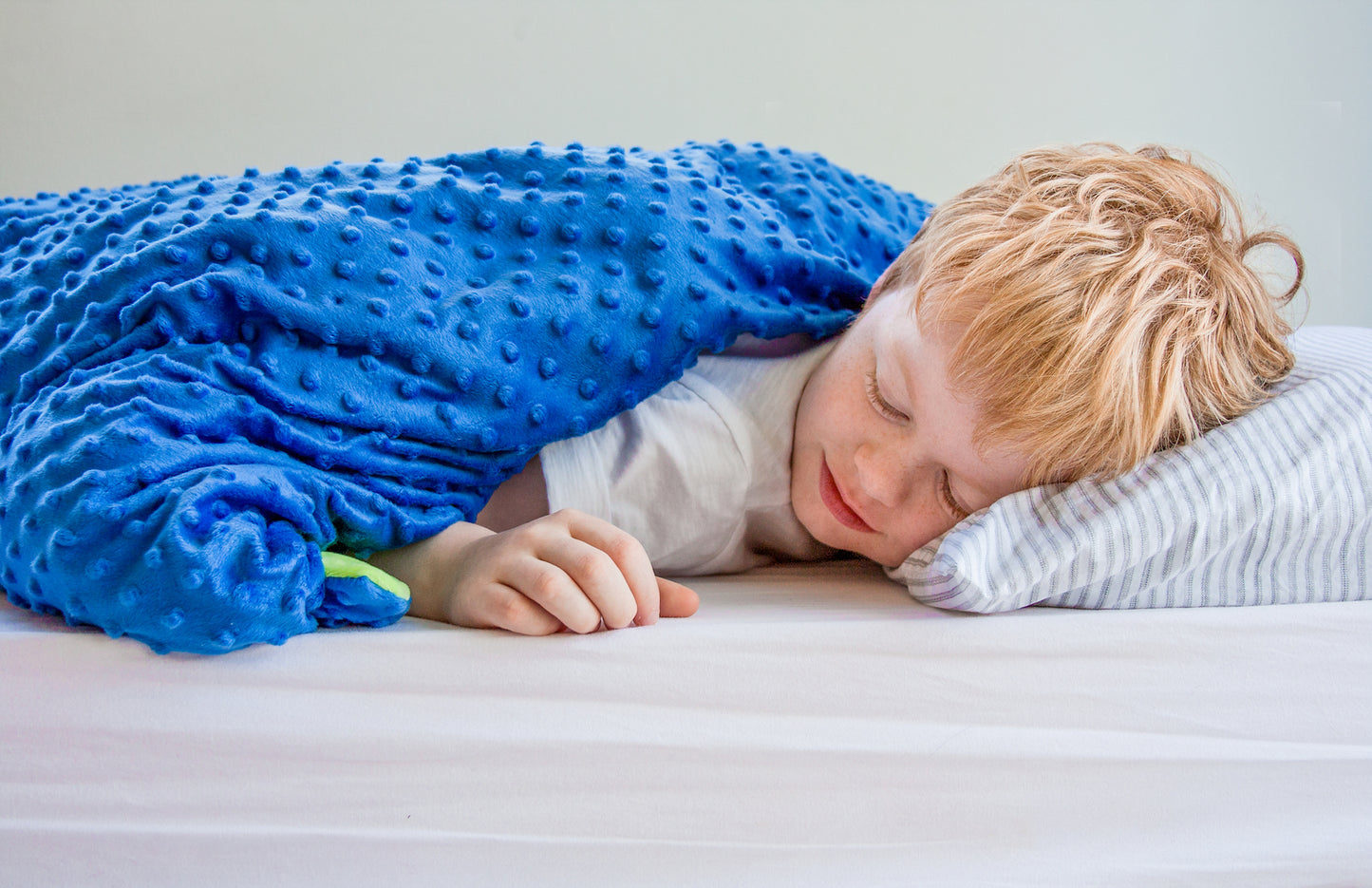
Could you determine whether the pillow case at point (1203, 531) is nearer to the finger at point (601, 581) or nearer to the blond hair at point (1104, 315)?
the blond hair at point (1104, 315)

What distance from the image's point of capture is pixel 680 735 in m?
0.51

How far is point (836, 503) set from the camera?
74 cm

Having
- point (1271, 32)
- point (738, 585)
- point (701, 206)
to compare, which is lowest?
point (738, 585)

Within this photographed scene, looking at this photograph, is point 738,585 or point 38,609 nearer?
point 38,609

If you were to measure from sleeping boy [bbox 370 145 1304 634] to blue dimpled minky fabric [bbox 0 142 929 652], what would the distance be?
0.05 meters

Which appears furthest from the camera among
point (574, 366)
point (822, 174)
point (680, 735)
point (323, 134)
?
point (323, 134)

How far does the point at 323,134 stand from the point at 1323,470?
4.51 ft

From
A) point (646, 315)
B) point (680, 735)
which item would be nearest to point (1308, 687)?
point (680, 735)

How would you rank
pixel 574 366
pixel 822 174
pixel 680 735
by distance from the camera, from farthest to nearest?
pixel 822 174 < pixel 574 366 < pixel 680 735

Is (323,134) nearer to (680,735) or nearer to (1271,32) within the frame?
(680,735)

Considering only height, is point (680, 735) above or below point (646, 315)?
below

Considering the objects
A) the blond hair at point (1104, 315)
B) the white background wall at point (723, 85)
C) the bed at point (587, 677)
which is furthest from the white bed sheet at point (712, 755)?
the white background wall at point (723, 85)

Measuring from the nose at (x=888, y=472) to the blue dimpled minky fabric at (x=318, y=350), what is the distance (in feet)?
0.50

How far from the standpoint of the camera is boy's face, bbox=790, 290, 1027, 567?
657 mm
